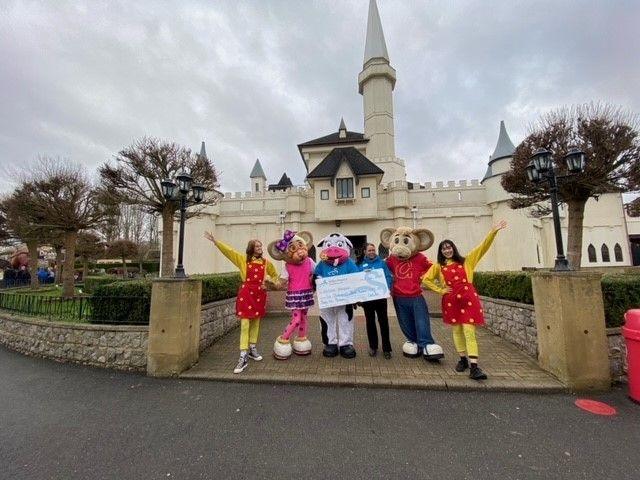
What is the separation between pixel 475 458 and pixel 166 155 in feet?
46.5

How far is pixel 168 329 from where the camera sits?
195 inches

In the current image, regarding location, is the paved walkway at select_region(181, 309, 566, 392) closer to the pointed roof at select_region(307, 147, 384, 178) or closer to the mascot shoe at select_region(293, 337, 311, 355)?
the mascot shoe at select_region(293, 337, 311, 355)

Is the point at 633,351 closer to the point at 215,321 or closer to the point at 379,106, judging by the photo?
the point at 215,321

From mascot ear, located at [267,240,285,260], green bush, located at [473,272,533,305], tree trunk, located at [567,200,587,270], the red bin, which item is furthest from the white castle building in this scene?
the red bin

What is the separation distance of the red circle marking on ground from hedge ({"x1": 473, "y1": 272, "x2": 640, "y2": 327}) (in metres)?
1.75

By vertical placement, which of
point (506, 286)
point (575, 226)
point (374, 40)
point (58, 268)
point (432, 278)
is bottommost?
point (506, 286)

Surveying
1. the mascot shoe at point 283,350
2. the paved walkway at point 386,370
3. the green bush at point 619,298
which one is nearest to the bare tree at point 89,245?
the paved walkway at point 386,370

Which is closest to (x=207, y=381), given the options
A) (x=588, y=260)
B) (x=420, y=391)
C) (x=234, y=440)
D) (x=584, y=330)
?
(x=234, y=440)

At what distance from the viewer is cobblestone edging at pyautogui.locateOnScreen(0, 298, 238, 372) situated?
17.6 feet

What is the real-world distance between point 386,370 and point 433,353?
2.99 feet

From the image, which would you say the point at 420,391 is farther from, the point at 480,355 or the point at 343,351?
the point at 480,355

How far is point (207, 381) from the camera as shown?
185 inches

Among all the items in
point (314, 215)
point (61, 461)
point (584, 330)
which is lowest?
point (61, 461)

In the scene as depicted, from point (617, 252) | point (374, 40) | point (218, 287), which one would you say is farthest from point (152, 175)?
point (617, 252)
